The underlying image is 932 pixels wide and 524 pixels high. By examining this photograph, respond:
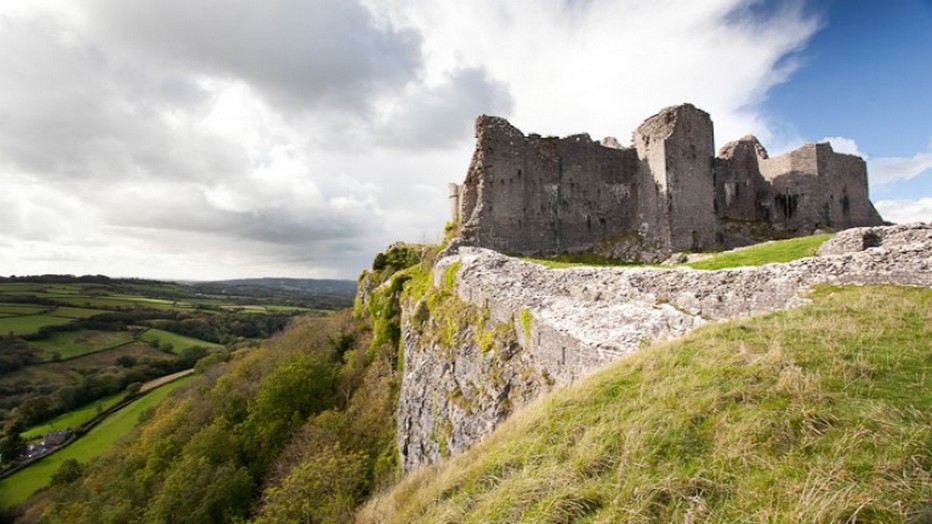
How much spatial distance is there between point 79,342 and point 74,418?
107 feet

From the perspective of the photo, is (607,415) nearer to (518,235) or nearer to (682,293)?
(682,293)

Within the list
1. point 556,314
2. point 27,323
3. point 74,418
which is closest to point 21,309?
point 27,323

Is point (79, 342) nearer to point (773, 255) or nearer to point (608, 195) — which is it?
point (608, 195)

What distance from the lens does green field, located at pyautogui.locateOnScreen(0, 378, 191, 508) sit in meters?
42.8

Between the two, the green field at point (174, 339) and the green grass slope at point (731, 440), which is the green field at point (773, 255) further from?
the green field at point (174, 339)

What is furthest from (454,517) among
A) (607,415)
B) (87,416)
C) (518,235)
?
(87,416)

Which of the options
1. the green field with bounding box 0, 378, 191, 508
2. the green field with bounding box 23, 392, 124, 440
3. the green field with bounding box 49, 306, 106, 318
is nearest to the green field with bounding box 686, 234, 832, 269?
the green field with bounding box 0, 378, 191, 508

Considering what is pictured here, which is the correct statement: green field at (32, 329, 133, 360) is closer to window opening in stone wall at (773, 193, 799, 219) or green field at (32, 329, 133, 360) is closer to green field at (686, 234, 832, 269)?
green field at (686, 234, 832, 269)

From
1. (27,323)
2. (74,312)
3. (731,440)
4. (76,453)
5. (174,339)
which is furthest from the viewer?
(74,312)

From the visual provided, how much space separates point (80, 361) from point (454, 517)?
3823 inches

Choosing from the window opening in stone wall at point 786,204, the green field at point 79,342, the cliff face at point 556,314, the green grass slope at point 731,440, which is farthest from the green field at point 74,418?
the window opening in stone wall at point 786,204

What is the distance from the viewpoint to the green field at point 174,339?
81.8 metres

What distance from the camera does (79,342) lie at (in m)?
77.2

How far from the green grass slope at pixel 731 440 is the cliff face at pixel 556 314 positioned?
2.34 metres
